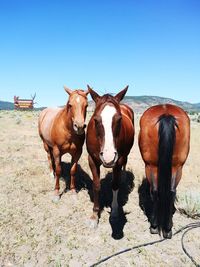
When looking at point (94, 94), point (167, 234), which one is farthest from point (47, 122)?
point (167, 234)

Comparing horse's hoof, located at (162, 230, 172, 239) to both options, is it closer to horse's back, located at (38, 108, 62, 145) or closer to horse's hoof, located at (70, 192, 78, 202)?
horse's hoof, located at (70, 192, 78, 202)

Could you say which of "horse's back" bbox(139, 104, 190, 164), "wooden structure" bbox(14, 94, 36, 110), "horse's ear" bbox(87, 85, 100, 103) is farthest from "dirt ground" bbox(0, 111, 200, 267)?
"wooden structure" bbox(14, 94, 36, 110)

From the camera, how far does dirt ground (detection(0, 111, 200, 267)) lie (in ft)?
15.1

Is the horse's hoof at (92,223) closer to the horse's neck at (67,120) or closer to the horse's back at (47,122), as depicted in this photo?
the horse's neck at (67,120)

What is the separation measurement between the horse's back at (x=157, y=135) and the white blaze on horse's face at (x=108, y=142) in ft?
3.56

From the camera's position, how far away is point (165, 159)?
4.99m

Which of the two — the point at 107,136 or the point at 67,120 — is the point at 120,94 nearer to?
the point at 107,136

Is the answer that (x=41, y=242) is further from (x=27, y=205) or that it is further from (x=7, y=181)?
(x=7, y=181)

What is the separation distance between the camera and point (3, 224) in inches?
215

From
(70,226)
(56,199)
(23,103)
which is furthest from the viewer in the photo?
(23,103)

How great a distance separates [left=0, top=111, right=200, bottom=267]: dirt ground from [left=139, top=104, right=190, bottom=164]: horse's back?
59.2 inches

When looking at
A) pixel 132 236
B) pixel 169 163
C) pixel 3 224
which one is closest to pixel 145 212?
pixel 132 236

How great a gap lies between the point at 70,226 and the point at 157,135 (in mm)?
2461

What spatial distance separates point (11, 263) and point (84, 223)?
1.70m
